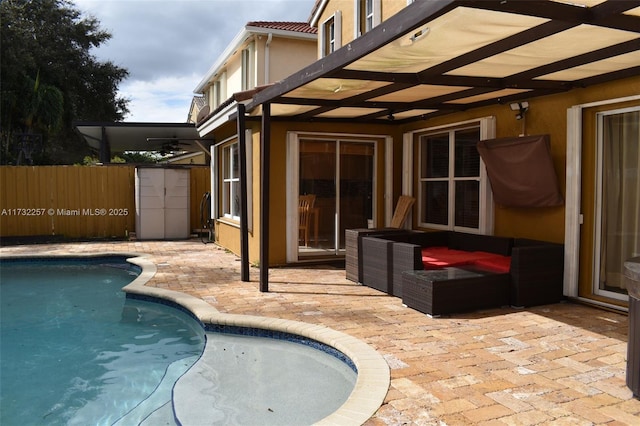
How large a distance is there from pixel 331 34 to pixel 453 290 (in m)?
9.32

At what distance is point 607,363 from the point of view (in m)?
3.92

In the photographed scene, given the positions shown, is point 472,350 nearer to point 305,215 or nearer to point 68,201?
point 305,215

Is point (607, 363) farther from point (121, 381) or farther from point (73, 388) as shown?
point (73, 388)

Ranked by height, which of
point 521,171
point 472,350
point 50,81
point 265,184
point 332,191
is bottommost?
point 472,350

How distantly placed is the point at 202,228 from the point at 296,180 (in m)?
6.14

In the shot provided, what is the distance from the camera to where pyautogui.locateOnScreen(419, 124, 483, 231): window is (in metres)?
7.59

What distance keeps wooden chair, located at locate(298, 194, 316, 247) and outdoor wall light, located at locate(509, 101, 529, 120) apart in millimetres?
3792

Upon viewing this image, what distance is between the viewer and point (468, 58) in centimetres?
446

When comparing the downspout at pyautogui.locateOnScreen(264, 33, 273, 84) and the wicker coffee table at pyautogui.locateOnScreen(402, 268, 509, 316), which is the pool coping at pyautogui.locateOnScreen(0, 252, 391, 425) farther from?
the downspout at pyautogui.locateOnScreen(264, 33, 273, 84)

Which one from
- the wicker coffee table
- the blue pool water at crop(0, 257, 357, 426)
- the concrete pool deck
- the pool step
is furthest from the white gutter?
the pool step

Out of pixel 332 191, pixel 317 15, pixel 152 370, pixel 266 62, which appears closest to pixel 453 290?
pixel 152 370

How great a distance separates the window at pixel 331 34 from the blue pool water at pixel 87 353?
770cm

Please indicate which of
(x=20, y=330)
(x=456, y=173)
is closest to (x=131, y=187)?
(x=20, y=330)

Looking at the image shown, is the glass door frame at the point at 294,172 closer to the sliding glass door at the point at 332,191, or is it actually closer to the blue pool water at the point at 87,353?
the sliding glass door at the point at 332,191
